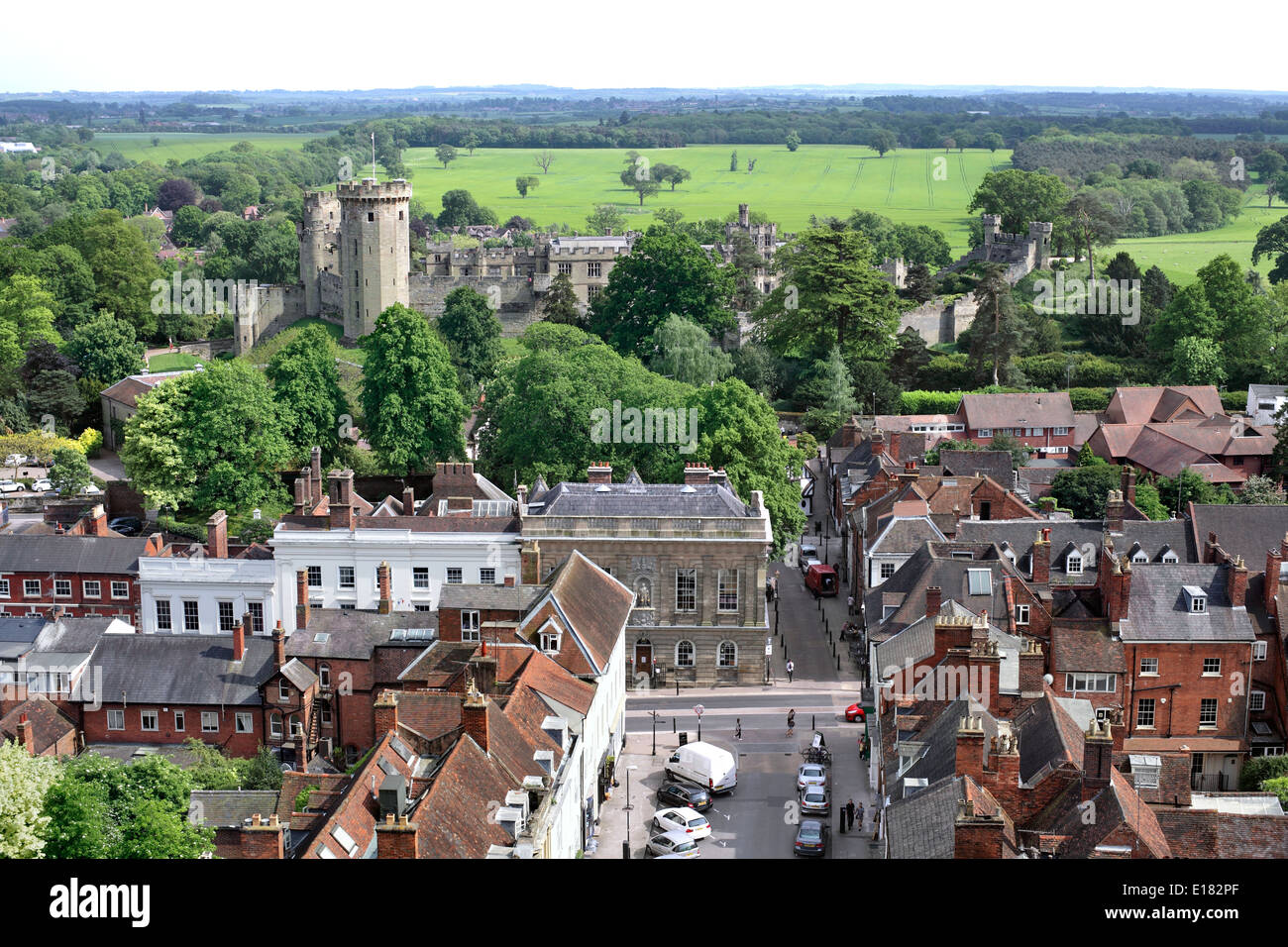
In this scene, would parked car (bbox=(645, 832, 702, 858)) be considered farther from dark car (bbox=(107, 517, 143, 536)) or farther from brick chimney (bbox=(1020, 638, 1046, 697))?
dark car (bbox=(107, 517, 143, 536))

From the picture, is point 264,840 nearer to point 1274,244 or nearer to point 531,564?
point 531,564

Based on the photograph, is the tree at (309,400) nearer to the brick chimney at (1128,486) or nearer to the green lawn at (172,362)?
the green lawn at (172,362)

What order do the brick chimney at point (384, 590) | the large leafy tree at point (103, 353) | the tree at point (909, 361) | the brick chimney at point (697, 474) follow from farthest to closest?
the tree at point (909, 361) < the large leafy tree at point (103, 353) < the brick chimney at point (697, 474) < the brick chimney at point (384, 590)

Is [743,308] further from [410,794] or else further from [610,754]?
[410,794]

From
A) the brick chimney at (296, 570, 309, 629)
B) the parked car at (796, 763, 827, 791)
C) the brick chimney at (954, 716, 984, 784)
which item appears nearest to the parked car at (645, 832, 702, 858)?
the parked car at (796, 763, 827, 791)

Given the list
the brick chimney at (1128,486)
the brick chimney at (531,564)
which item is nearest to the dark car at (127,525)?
the brick chimney at (531,564)

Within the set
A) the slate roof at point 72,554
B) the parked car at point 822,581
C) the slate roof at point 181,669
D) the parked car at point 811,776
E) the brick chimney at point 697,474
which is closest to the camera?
the parked car at point 811,776

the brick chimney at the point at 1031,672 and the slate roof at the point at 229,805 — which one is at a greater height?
the brick chimney at the point at 1031,672
